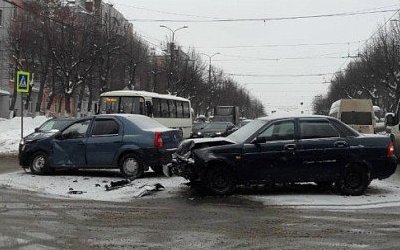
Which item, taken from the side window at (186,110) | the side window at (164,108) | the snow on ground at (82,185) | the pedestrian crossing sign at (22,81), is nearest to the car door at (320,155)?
the snow on ground at (82,185)

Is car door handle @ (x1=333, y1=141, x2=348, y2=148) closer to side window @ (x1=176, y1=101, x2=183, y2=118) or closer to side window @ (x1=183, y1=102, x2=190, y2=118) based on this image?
side window @ (x1=176, y1=101, x2=183, y2=118)

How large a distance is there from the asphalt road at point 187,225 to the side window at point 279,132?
4.91 ft

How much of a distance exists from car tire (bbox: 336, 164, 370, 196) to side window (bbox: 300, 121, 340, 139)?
2.62 ft

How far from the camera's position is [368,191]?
12211 millimetres

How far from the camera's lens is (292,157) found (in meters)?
11.3

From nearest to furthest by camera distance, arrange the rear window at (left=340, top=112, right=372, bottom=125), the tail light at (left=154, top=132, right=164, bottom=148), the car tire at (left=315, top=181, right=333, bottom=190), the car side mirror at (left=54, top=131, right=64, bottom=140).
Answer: the car tire at (left=315, top=181, right=333, bottom=190)
the tail light at (left=154, top=132, right=164, bottom=148)
the car side mirror at (left=54, top=131, right=64, bottom=140)
the rear window at (left=340, top=112, right=372, bottom=125)

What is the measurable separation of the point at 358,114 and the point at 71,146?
1887 cm

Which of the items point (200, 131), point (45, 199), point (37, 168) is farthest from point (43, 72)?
point (45, 199)

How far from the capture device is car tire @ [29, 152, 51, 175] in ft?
48.3

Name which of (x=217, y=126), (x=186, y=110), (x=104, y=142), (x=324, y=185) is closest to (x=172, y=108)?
(x=186, y=110)

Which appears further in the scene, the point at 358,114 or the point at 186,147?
the point at 358,114

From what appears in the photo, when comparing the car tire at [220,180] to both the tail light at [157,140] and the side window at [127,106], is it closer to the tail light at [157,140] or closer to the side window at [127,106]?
the tail light at [157,140]

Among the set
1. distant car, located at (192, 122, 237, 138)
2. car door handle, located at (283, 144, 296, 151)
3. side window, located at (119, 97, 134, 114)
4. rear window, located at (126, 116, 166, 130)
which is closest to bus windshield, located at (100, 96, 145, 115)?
side window, located at (119, 97, 134, 114)

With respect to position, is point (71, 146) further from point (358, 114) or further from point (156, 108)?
point (358, 114)
